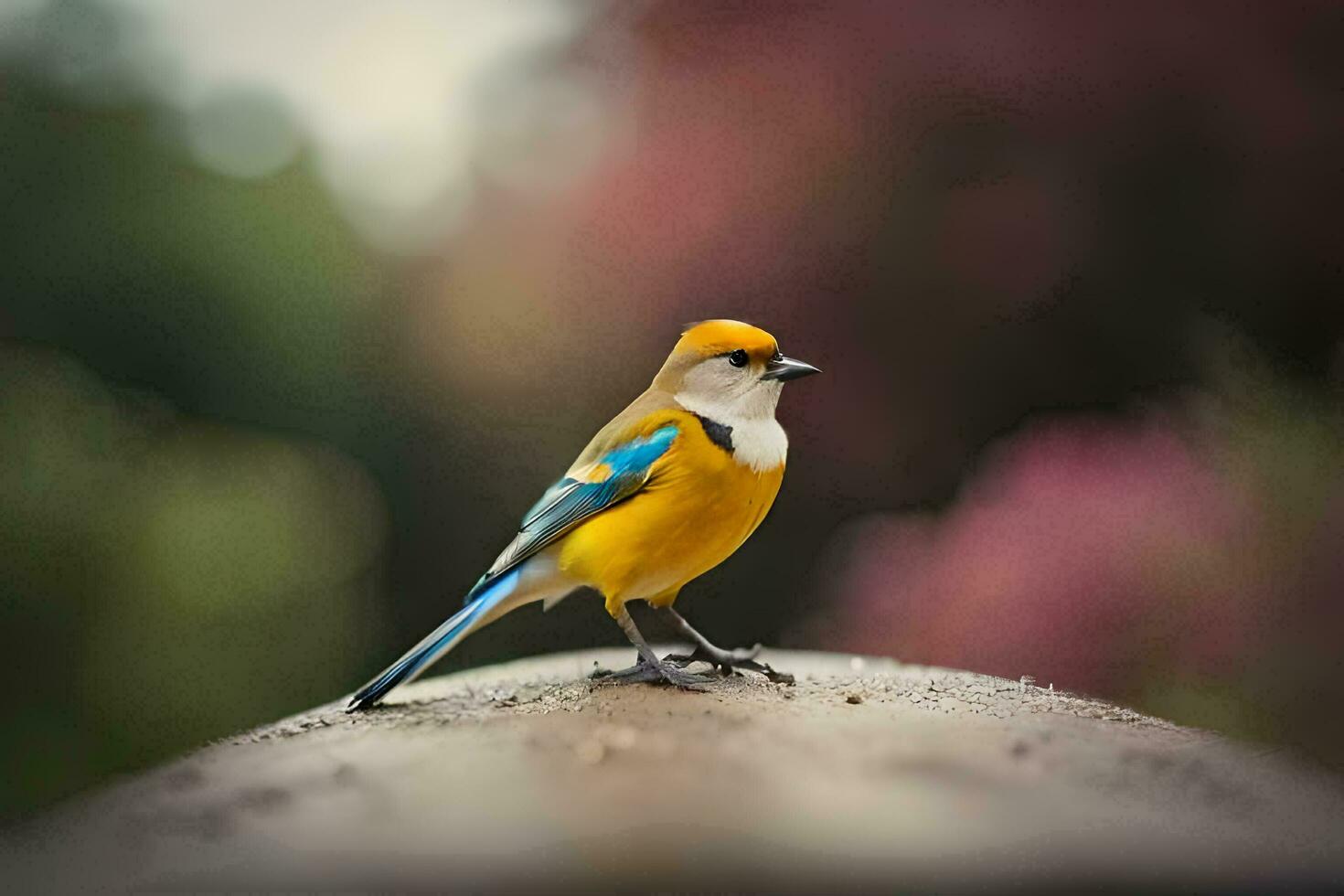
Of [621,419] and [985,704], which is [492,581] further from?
[985,704]

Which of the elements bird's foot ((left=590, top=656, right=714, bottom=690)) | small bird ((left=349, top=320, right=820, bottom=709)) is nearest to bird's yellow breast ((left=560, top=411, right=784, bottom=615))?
small bird ((left=349, top=320, right=820, bottom=709))

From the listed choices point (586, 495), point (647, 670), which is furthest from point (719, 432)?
point (647, 670)

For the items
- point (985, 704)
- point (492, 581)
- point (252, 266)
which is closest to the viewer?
point (985, 704)

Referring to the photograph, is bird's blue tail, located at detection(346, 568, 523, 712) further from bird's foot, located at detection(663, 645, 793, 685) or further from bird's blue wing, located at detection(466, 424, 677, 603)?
bird's foot, located at detection(663, 645, 793, 685)

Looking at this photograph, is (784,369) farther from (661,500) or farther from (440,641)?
(440,641)

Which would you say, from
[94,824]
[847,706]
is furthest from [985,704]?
[94,824]

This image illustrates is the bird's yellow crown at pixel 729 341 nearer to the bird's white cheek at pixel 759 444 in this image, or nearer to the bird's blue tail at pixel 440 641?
the bird's white cheek at pixel 759 444
